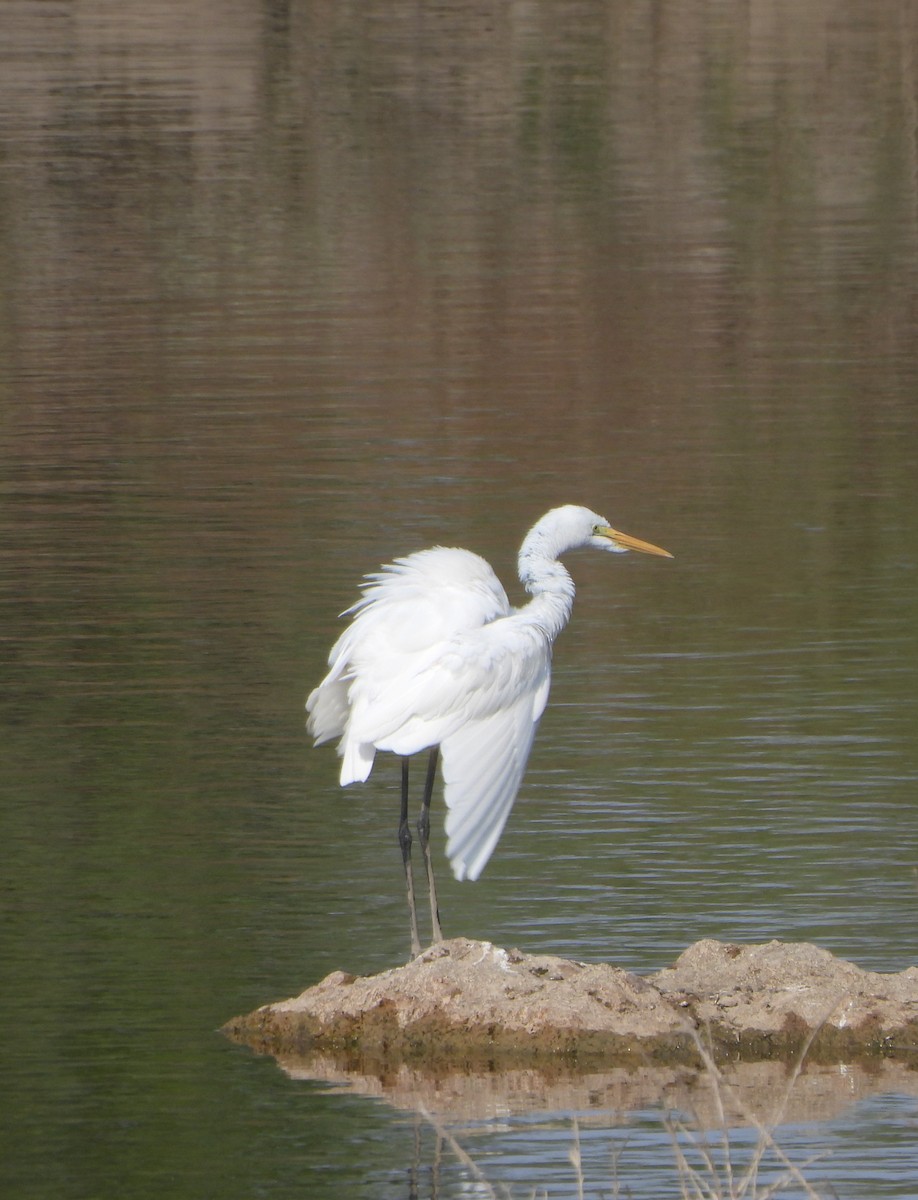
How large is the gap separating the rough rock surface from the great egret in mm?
384

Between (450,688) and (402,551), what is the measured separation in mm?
7160

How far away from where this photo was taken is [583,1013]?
7.45 m

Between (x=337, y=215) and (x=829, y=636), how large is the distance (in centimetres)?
2051

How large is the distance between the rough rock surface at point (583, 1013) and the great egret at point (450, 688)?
0.38 meters

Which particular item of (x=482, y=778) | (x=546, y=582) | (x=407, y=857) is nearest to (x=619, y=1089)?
(x=482, y=778)

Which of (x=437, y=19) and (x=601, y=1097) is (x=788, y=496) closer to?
(x=601, y=1097)

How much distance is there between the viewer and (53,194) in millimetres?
35594

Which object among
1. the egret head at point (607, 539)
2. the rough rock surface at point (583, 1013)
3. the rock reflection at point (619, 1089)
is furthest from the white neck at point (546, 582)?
the rock reflection at point (619, 1089)

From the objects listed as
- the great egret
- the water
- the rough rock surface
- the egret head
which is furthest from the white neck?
the rough rock surface

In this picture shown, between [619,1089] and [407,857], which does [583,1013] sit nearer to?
[619,1089]

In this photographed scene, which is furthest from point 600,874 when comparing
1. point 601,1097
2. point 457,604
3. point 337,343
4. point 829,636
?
point 337,343

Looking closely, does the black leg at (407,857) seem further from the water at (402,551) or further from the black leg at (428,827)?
the water at (402,551)

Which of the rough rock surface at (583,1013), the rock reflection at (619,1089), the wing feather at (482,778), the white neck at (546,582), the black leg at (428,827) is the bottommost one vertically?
the rock reflection at (619,1089)

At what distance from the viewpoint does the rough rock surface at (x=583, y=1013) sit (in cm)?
745
